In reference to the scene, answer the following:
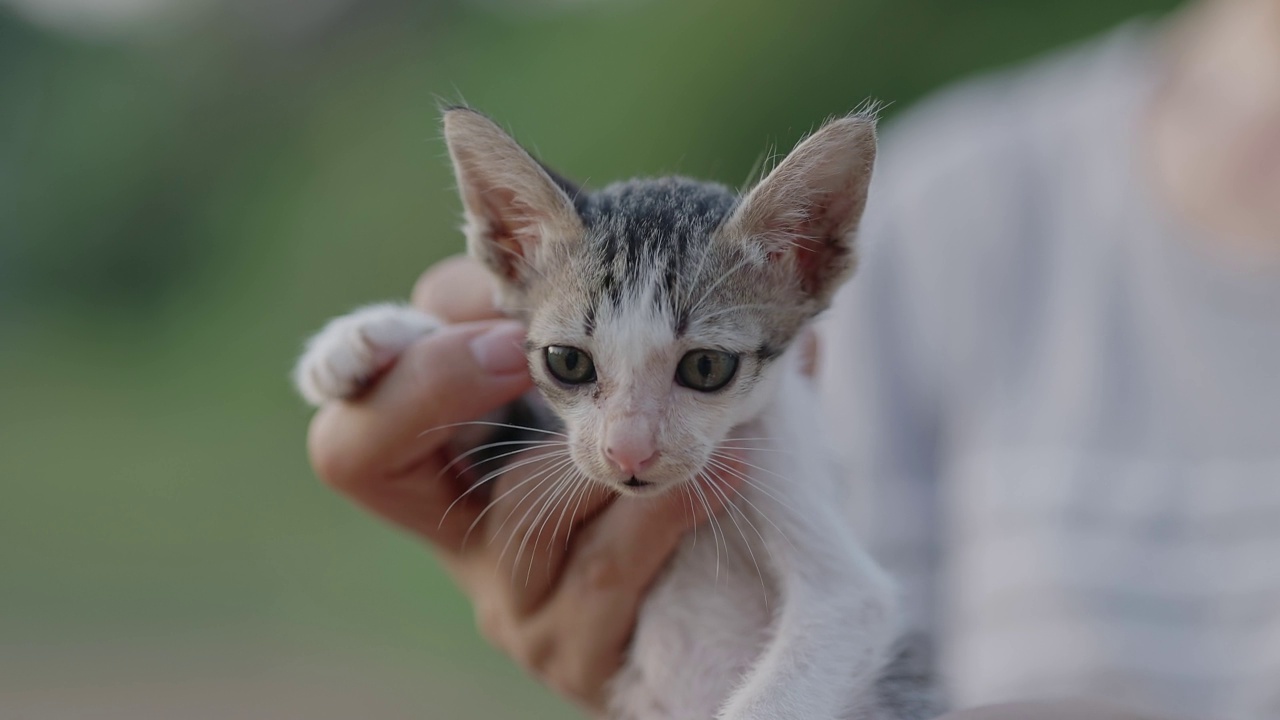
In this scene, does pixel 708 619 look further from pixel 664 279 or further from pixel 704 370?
pixel 664 279

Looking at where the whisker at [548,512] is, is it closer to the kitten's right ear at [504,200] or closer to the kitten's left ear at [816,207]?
the kitten's right ear at [504,200]

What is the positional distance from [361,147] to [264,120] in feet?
3.96

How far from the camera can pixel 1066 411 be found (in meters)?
2.30

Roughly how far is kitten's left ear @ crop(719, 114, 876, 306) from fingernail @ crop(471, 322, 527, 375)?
0.34 meters

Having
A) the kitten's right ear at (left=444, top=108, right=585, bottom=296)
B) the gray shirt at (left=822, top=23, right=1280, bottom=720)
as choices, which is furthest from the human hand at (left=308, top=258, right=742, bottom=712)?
the gray shirt at (left=822, top=23, right=1280, bottom=720)

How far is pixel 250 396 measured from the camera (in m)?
6.08

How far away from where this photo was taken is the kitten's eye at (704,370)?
131 centimetres

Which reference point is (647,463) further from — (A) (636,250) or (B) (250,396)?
(B) (250,396)

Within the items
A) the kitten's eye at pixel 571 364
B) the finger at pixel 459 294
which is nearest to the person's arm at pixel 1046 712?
the kitten's eye at pixel 571 364

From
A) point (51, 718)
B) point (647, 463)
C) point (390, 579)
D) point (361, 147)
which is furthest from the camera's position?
point (361, 147)

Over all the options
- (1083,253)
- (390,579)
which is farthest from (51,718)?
(1083,253)

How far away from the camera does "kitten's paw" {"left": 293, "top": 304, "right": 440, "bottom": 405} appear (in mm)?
1462

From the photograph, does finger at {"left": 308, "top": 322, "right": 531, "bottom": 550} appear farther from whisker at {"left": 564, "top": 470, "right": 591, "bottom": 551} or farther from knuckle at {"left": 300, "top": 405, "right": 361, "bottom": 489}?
whisker at {"left": 564, "top": 470, "right": 591, "bottom": 551}

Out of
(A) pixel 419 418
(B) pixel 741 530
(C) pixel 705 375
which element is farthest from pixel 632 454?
(A) pixel 419 418
